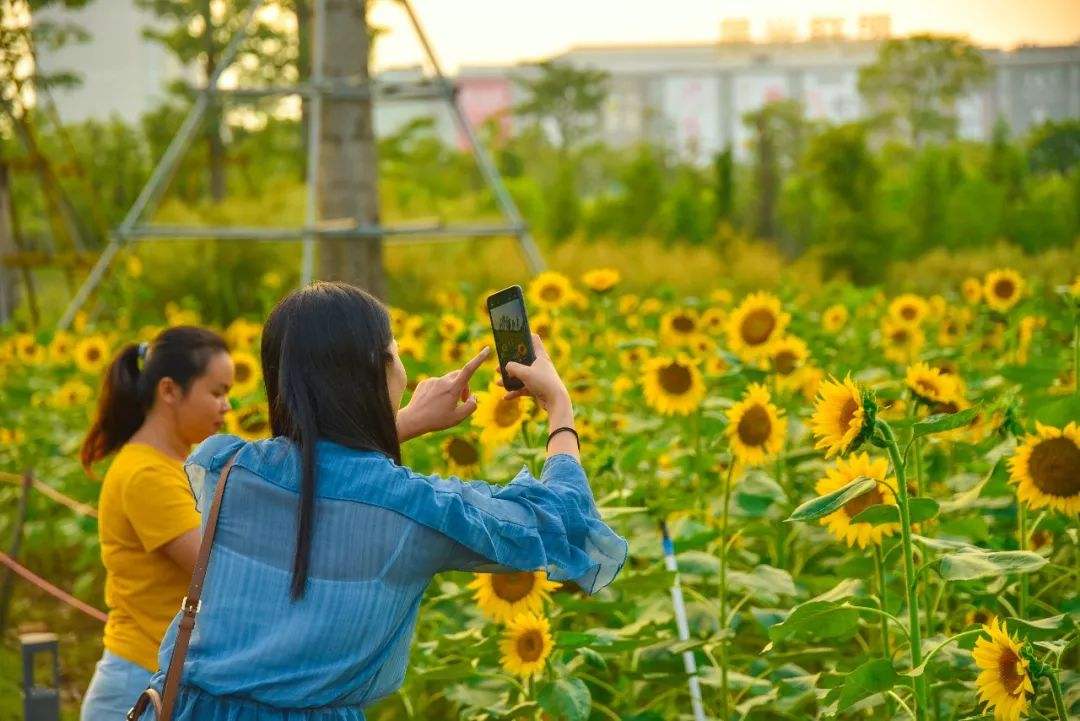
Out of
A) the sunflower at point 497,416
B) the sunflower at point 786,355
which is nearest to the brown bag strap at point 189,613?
the sunflower at point 497,416

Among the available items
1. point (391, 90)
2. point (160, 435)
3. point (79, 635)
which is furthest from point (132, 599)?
point (391, 90)

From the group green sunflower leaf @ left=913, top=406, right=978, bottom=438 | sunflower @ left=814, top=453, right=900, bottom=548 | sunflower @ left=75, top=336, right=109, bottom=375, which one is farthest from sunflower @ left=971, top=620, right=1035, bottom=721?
sunflower @ left=75, top=336, right=109, bottom=375

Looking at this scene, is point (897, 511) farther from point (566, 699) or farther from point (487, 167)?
point (487, 167)

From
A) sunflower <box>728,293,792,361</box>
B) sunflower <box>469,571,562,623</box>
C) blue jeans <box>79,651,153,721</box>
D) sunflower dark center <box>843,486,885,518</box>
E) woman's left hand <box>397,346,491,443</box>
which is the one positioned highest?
woman's left hand <box>397,346,491,443</box>

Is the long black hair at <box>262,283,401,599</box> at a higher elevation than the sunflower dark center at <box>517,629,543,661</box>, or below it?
higher

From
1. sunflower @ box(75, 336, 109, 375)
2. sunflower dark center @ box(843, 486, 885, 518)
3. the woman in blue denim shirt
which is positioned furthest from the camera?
sunflower @ box(75, 336, 109, 375)

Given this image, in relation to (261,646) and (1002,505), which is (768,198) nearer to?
(1002,505)

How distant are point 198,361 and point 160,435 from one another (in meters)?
0.16

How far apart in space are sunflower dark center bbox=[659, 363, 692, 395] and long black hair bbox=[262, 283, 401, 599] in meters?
1.87

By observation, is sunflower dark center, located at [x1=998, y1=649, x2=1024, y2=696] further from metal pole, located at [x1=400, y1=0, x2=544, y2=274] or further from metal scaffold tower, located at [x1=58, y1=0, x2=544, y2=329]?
metal pole, located at [x1=400, y1=0, x2=544, y2=274]

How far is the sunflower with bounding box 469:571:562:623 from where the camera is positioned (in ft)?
9.14

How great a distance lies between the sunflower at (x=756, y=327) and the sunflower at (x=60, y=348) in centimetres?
384

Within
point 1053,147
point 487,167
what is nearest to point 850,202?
point 1053,147

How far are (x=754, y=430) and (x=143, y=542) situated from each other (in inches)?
45.9
